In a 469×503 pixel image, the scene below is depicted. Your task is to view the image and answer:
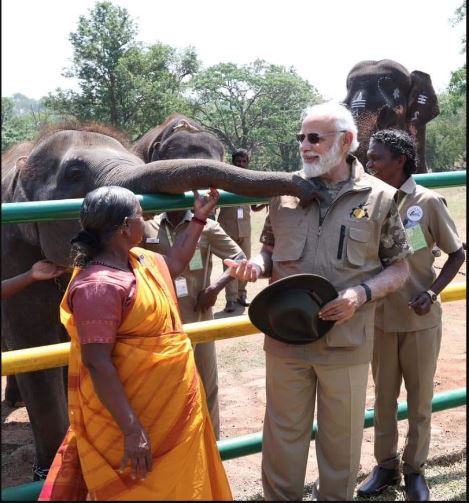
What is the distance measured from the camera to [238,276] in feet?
8.81

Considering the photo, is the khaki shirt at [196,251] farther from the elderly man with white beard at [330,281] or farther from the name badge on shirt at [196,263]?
the elderly man with white beard at [330,281]

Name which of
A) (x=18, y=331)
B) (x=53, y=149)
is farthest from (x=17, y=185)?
(x=18, y=331)

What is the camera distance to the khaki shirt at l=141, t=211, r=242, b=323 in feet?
12.3

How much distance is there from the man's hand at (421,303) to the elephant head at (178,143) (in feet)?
11.5

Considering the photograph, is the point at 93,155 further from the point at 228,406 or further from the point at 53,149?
the point at 228,406

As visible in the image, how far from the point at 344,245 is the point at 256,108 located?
26.6 ft

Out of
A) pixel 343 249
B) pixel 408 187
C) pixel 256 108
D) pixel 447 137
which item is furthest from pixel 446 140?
pixel 343 249

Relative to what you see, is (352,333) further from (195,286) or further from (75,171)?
(75,171)

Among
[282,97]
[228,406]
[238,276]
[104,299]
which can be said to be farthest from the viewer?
[282,97]

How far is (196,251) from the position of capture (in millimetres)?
3988

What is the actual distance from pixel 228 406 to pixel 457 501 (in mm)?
2352

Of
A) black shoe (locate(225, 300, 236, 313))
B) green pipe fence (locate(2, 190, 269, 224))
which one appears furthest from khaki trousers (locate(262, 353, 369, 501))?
black shoe (locate(225, 300, 236, 313))

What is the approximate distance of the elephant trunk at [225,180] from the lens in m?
2.80

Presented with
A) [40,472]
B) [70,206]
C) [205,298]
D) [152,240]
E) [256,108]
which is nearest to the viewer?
[70,206]
